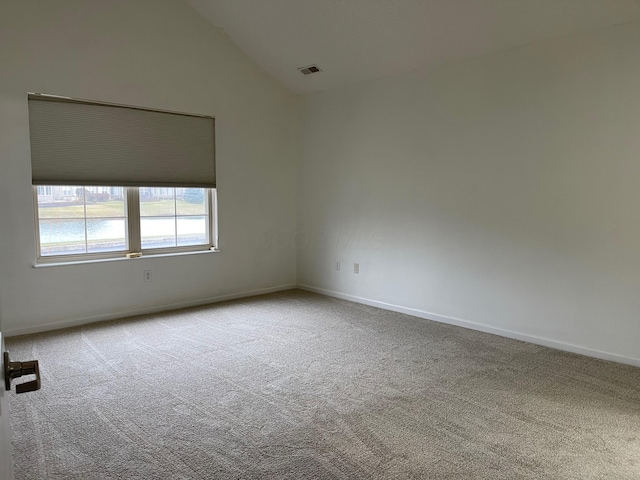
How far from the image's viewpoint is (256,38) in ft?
16.6

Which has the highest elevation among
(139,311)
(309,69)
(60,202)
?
(309,69)

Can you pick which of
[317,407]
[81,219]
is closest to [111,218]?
[81,219]

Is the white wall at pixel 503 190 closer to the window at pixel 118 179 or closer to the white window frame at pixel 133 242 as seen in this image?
the white window frame at pixel 133 242

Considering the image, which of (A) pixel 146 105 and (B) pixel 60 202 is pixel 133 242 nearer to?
(B) pixel 60 202

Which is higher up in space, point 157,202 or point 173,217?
point 157,202

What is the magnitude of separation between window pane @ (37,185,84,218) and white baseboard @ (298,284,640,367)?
113 inches

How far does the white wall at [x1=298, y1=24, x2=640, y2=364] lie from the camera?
11.5ft

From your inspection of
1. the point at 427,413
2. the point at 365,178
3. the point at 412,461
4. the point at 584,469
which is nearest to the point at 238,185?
the point at 365,178

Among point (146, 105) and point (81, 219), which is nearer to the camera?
point (81, 219)

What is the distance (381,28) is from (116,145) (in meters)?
2.70

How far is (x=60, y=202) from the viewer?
172 inches

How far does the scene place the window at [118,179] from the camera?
13.9 feet

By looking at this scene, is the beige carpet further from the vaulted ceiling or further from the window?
the vaulted ceiling

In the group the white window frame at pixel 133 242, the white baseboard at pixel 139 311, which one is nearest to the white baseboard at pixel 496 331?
the white baseboard at pixel 139 311
